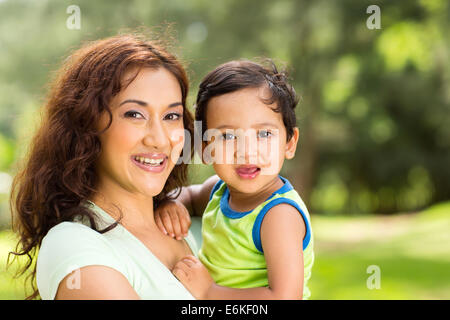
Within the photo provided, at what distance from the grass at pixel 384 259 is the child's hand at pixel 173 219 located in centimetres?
333

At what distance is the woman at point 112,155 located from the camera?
1.91 m

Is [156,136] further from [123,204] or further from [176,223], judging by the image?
[176,223]

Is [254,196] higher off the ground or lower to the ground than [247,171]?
lower

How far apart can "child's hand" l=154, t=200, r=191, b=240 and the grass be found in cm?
333

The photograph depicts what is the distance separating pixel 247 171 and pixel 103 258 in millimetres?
733

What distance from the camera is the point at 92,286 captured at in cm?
161

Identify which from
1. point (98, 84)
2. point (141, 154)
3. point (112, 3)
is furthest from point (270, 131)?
point (112, 3)

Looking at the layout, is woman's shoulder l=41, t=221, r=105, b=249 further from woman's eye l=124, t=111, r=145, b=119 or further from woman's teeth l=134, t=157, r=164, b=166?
woman's eye l=124, t=111, r=145, b=119

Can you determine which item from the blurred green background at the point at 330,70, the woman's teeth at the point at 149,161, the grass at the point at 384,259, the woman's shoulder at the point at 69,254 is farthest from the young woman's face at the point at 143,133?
the blurred green background at the point at 330,70

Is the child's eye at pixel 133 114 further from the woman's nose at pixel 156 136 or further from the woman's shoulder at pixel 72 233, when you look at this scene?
the woman's shoulder at pixel 72 233

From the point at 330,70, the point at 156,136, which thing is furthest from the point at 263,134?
the point at 330,70

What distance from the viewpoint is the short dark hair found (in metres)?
2.18

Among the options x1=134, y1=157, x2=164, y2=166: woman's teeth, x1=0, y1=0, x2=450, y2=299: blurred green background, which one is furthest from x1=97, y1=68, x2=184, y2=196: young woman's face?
x1=0, y1=0, x2=450, y2=299: blurred green background

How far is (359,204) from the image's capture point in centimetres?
1838
